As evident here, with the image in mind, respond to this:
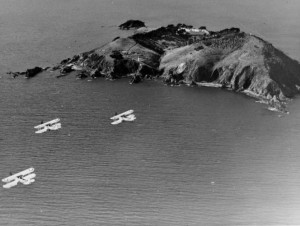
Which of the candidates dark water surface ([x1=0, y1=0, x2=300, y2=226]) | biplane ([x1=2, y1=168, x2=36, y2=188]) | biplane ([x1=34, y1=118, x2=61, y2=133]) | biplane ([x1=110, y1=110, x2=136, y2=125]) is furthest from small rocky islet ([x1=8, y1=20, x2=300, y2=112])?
biplane ([x1=2, y1=168, x2=36, y2=188])

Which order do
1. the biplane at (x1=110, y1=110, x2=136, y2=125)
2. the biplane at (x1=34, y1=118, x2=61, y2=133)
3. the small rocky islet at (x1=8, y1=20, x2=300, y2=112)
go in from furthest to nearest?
the small rocky islet at (x1=8, y1=20, x2=300, y2=112) → the biplane at (x1=110, y1=110, x2=136, y2=125) → the biplane at (x1=34, y1=118, x2=61, y2=133)

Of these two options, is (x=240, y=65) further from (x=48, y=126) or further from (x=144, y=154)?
(x=48, y=126)

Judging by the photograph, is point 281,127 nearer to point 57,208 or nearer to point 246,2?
point 57,208

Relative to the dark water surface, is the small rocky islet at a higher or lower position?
higher

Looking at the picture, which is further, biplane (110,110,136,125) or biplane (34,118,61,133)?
biplane (110,110,136,125)

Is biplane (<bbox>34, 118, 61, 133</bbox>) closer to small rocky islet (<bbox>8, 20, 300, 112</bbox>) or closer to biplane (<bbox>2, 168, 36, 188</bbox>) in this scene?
biplane (<bbox>2, 168, 36, 188</bbox>)

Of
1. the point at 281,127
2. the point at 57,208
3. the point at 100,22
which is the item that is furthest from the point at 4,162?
the point at 100,22

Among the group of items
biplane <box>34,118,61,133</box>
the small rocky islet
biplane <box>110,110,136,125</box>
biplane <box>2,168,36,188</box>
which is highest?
the small rocky islet

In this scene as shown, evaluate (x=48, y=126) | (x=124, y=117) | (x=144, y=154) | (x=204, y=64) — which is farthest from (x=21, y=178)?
(x=204, y=64)
